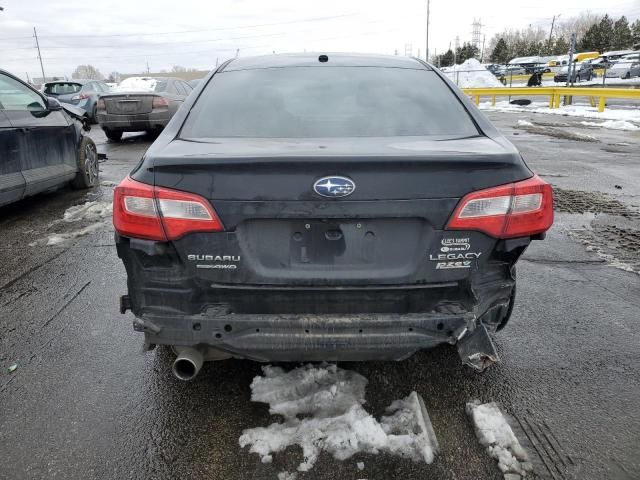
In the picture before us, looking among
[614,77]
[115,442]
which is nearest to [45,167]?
[115,442]

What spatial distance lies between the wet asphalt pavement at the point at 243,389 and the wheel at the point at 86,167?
294 centimetres

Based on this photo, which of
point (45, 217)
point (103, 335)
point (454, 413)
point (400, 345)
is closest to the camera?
point (400, 345)

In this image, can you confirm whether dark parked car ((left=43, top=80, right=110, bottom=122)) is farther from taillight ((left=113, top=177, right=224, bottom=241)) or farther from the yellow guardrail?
taillight ((left=113, top=177, right=224, bottom=241))

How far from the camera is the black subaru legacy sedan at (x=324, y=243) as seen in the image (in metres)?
2.00

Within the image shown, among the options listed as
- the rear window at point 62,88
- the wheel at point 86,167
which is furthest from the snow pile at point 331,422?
the rear window at point 62,88

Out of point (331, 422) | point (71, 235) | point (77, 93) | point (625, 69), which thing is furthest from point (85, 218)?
point (625, 69)

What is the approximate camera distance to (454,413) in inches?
96.0

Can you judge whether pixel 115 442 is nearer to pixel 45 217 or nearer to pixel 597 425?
pixel 597 425

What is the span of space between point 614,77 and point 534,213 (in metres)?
45.1

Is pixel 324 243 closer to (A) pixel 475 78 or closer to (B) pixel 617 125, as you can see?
(B) pixel 617 125

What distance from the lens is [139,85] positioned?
Answer: 13273 mm

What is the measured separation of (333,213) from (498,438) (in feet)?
4.07

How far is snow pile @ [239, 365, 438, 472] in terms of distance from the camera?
85.3 inches

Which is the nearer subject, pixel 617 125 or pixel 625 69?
pixel 617 125
